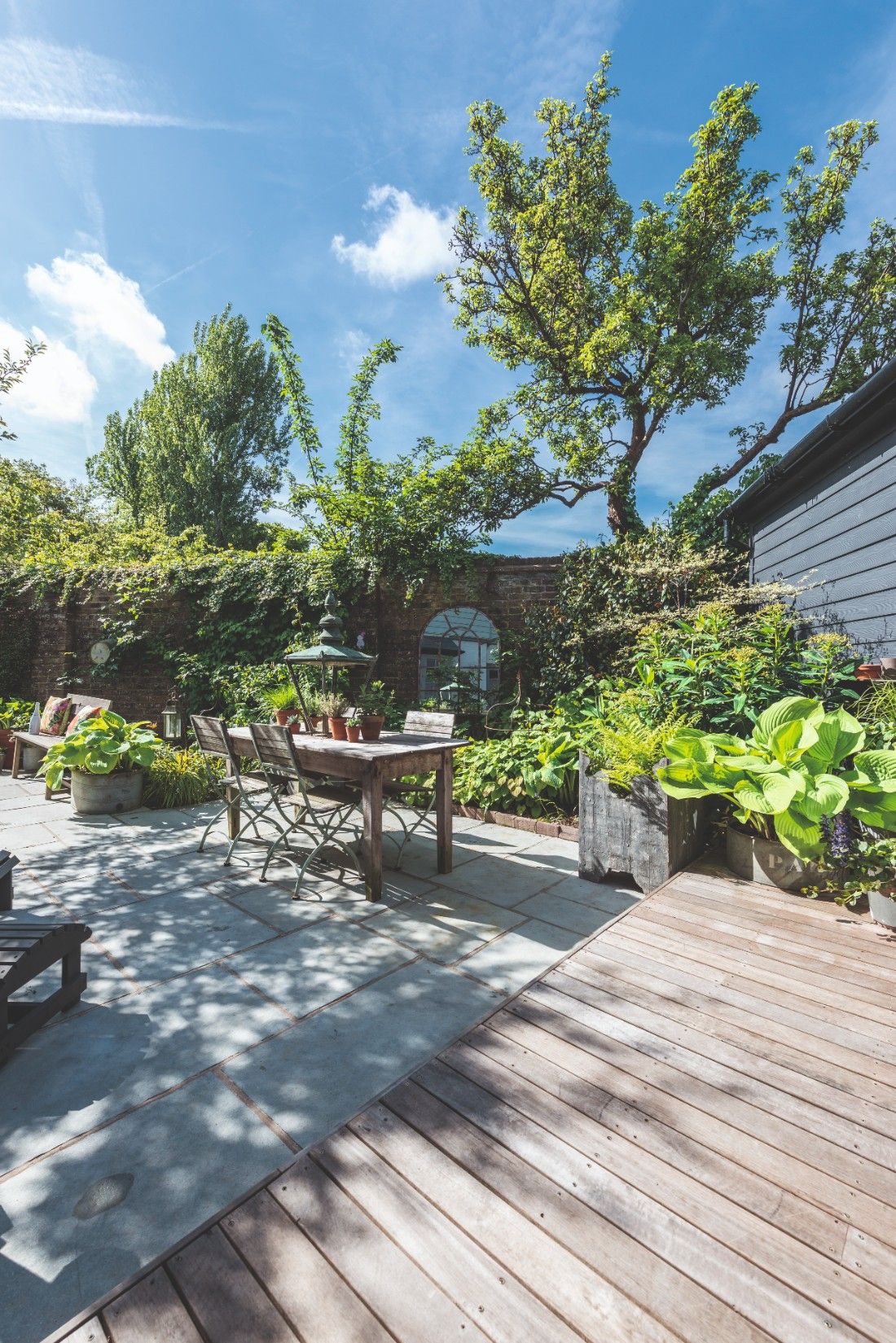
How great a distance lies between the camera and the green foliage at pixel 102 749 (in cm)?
481

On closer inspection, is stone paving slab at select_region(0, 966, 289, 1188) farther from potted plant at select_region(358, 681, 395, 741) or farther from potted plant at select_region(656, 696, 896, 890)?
potted plant at select_region(358, 681, 395, 741)

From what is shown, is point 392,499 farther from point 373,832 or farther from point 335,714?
point 373,832

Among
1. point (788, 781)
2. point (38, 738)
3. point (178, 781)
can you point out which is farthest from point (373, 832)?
point (38, 738)

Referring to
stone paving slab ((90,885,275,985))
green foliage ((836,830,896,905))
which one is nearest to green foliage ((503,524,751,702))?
green foliage ((836,830,896,905))

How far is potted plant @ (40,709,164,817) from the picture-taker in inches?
190

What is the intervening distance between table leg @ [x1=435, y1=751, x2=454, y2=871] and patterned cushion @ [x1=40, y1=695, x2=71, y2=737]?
16.8ft

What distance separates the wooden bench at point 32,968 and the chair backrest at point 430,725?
227 cm

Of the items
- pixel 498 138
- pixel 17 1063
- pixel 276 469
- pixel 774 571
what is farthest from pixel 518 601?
pixel 276 469

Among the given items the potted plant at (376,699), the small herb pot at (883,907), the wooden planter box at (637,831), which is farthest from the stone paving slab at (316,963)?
the potted plant at (376,699)

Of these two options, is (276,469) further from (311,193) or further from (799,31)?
(799,31)

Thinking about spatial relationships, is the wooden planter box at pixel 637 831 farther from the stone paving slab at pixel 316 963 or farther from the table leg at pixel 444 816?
the stone paving slab at pixel 316 963

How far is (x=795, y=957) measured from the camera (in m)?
2.13

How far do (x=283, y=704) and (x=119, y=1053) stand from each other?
3.98m

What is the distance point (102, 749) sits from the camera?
4.82 meters
